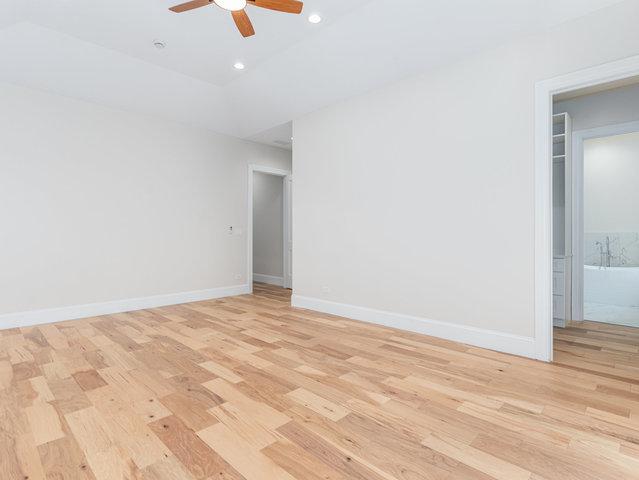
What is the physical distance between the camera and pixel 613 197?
20.0 ft

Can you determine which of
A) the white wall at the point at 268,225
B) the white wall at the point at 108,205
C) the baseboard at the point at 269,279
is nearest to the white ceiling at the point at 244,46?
the white wall at the point at 108,205

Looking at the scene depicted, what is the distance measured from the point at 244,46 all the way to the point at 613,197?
22.4ft

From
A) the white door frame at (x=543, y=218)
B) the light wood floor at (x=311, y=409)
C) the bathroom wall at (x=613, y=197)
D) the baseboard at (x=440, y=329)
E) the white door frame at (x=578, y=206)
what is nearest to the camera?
the light wood floor at (x=311, y=409)

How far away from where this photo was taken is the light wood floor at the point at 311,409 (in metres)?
1.53

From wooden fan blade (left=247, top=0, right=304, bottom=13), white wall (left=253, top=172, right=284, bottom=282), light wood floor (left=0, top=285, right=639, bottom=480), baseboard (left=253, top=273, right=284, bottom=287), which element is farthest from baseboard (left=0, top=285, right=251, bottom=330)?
wooden fan blade (left=247, top=0, right=304, bottom=13)

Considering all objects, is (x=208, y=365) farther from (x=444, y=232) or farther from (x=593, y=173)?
(x=593, y=173)

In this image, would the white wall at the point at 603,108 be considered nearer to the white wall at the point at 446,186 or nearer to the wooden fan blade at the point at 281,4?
the white wall at the point at 446,186

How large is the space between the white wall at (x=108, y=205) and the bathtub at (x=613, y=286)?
6049mm

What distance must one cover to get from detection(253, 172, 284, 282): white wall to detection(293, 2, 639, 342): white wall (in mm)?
2543

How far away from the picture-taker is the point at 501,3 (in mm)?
2736

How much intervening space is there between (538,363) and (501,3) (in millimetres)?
2991

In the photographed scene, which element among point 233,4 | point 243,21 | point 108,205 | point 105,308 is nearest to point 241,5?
point 233,4

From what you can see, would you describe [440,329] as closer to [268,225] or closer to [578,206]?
[578,206]

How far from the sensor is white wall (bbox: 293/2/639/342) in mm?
2900
